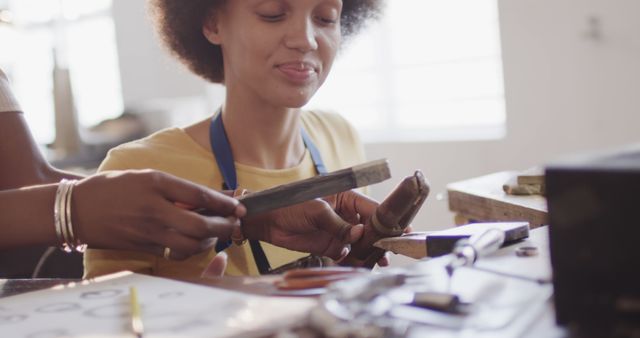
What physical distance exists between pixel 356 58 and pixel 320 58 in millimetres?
3542

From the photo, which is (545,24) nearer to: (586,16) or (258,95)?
(586,16)

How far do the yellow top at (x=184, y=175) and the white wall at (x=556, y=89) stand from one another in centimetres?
220

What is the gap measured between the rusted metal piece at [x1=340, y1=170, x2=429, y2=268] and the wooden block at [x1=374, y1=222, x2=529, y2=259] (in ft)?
0.18

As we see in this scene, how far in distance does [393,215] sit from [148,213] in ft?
1.22

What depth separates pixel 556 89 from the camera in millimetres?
3885

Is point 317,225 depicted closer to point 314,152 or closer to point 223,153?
point 223,153

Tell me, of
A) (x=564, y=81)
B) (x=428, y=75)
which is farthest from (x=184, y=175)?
(x=428, y=75)

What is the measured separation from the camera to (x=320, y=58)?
1.66 m

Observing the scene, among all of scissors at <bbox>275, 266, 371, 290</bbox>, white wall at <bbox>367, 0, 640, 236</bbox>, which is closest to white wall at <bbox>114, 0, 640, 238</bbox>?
white wall at <bbox>367, 0, 640, 236</bbox>

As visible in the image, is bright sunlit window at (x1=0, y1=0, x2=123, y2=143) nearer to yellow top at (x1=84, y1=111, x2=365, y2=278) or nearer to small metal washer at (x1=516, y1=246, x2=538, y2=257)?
yellow top at (x1=84, y1=111, x2=365, y2=278)

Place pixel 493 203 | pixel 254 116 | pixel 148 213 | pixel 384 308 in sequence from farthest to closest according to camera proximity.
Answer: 1. pixel 254 116
2. pixel 493 203
3. pixel 148 213
4. pixel 384 308

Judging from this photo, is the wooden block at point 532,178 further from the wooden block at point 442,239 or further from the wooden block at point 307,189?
the wooden block at point 307,189

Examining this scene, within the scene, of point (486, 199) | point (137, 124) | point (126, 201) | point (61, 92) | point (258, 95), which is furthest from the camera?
point (137, 124)

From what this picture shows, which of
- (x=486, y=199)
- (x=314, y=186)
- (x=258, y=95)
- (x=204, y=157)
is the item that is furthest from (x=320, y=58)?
(x=314, y=186)
